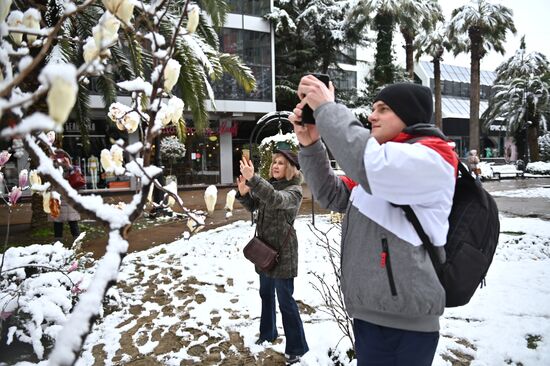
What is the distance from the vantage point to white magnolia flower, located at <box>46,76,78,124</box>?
65 centimetres

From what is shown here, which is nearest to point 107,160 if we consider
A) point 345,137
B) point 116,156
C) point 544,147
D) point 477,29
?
point 116,156

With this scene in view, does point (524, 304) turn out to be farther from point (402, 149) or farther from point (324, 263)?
point (402, 149)

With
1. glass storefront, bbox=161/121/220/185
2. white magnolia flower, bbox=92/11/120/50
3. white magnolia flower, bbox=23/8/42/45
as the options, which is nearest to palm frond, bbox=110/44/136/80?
white magnolia flower, bbox=23/8/42/45

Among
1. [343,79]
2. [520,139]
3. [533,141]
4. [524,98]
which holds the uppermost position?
[343,79]

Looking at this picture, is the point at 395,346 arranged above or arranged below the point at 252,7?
below

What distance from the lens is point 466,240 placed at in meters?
1.51

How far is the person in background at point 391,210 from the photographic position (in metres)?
1.31

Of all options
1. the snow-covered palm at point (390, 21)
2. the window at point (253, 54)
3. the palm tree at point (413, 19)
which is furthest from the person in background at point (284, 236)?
the palm tree at point (413, 19)

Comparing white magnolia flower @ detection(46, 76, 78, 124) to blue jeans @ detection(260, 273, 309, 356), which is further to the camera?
blue jeans @ detection(260, 273, 309, 356)

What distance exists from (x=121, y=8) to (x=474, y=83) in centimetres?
2492

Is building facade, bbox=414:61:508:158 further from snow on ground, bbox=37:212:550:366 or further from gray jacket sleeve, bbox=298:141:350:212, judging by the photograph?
gray jacket sleeve, bbox=298:141:350:212

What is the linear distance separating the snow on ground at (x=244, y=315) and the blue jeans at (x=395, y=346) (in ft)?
5.38

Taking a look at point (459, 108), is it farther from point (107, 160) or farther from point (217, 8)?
point (107, 160)

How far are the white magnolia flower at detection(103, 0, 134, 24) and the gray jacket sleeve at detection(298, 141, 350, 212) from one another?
903mm
